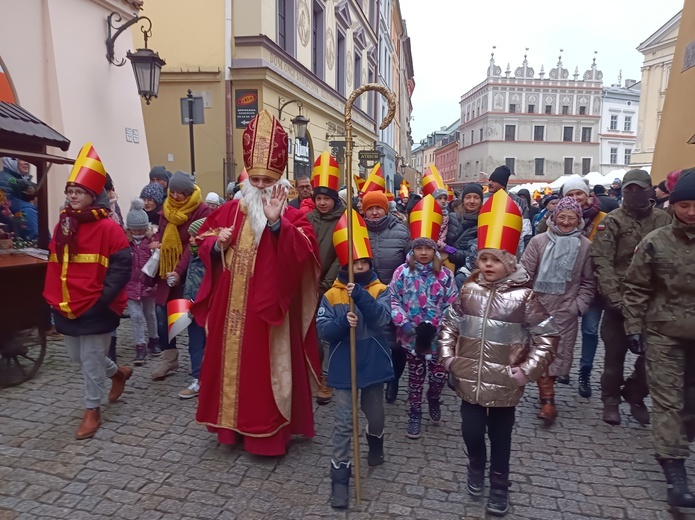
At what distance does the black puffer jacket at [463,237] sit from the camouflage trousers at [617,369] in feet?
4.20

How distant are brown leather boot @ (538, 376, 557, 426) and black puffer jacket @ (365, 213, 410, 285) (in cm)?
146

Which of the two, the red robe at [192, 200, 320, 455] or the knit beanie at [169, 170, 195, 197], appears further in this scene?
the knit beanie at [169, 170, 195, 197]

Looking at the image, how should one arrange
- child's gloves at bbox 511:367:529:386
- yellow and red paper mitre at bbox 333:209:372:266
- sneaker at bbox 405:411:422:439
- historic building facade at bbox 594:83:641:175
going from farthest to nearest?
historic building facade at bbox 594:83:641:175
sneaker at bbox 405:411:422:439
yellow and red paper mitre at bbox 333:209:372:266
child's gloves at bbox 511:367:529:386

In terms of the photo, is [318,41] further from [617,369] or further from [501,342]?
[501,342]

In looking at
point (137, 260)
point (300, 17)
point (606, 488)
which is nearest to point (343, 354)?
point (606, 488)

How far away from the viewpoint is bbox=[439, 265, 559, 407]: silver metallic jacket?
9.52 ft

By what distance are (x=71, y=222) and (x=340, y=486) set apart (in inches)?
99.2

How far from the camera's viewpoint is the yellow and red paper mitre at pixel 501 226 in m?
3.03

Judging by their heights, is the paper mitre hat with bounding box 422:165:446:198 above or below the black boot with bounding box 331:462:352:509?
above

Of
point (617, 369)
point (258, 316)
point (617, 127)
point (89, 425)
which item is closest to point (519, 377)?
point (258, 316)

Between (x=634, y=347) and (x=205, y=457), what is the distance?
2.90m

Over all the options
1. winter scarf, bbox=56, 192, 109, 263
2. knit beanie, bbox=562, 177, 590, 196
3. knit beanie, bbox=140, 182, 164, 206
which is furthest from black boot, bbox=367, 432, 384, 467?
knit beanie, bbox=140, 182, 164, 206

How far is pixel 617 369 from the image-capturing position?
4.20 metres

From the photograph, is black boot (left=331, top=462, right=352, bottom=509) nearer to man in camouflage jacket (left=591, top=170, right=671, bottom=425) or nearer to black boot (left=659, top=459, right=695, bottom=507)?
black boot (left=659, top=459, right=695, bottom=507)
